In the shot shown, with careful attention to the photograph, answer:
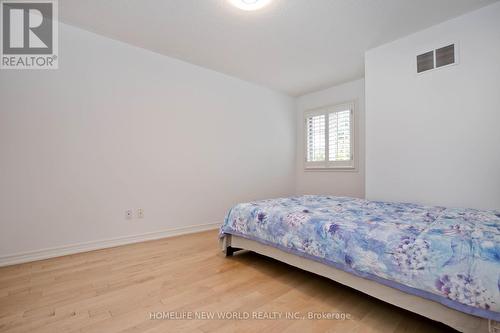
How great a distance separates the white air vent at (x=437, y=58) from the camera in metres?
2.42

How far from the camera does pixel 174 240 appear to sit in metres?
3.04

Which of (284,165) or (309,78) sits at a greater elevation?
(309,78)

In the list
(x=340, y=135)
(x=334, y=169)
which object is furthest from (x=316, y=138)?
(x=334, y=169)

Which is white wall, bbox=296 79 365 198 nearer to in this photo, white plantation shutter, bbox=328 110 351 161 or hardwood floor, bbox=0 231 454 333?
white plantation shutter, bbox=328 110 351 161

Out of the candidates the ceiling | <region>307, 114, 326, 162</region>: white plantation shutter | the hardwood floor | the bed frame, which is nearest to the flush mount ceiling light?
the ceiling

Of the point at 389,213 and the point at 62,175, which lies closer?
the point at 389,213

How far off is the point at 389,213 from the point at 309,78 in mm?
2810

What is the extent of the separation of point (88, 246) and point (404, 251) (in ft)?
9.88

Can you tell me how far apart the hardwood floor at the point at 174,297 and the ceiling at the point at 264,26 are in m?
2.49

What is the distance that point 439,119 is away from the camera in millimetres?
2500

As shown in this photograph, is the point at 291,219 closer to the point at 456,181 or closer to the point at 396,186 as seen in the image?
the point at 396,186

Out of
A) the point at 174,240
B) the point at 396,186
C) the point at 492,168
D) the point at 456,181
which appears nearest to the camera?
the point at 492,168

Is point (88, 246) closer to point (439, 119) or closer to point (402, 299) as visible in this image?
point (402, 299)

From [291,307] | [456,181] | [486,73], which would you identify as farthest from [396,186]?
[291,307]
